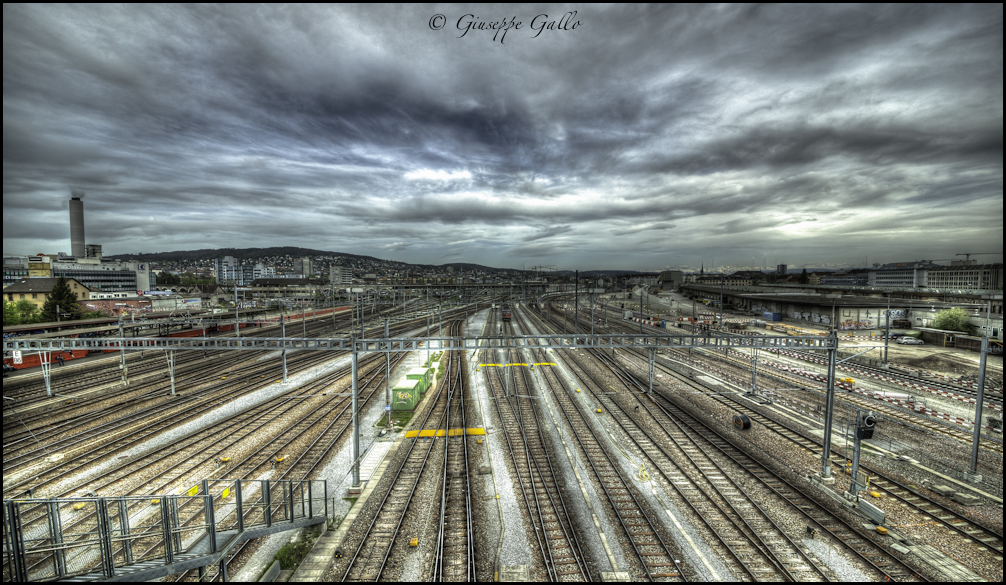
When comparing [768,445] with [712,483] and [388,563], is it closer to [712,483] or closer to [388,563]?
[712,483]

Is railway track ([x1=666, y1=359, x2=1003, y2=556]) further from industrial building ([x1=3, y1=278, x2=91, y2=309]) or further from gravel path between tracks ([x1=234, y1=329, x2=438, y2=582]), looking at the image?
industrial building ([x1=3, y1=278, x2=91, y2=309])

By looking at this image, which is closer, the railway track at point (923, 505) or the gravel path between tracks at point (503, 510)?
the gravel path between tracks at point (503, 510)

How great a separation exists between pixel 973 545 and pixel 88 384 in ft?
152

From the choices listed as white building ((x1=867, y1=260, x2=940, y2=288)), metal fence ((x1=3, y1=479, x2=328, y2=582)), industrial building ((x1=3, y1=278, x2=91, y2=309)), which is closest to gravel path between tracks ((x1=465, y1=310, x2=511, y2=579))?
metal fence ((x1=3, y1=479, x2=328, y2=582))

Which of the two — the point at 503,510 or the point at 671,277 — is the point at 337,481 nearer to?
the point at 503,510

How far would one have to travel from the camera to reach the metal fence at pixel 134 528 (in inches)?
389

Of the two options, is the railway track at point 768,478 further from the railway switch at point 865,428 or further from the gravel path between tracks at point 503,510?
the gravel path between tracks at point 503,510

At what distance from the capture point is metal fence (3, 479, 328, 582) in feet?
32.4

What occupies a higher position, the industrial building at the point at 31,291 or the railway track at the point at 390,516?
the industrial building at the point at 31,291

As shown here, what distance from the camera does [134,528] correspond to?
42.8 ft

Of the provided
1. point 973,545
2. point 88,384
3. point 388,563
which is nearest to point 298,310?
point 88,384

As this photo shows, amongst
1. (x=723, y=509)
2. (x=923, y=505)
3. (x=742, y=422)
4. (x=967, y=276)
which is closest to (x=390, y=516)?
(x=723, y=509)

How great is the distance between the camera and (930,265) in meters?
103

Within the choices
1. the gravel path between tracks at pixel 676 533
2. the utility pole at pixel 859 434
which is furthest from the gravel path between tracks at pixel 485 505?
the utility pole at pixel 859 434
